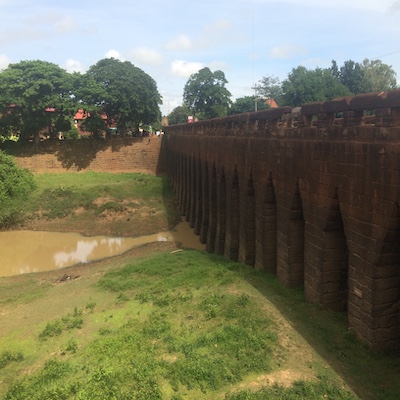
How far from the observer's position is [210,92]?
2021 inches

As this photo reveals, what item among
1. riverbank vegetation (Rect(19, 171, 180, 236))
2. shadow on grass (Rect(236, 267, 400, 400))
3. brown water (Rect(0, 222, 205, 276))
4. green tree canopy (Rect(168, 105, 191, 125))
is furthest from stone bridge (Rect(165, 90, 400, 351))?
green tree canopy (Rect(168, 105, 191, 125))

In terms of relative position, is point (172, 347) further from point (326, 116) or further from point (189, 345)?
point (326, 116)

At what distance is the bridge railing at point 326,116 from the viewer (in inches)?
244

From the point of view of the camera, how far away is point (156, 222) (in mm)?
24469

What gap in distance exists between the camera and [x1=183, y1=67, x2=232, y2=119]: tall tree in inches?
2030

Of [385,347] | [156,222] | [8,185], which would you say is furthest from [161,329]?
→ [8,185]

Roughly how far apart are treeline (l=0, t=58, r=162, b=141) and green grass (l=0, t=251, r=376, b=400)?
88.6 ft

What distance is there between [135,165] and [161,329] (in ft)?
105

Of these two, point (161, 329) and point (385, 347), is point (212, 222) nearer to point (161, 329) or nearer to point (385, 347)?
point (161, 329)

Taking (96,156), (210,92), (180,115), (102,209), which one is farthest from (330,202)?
(180,115)

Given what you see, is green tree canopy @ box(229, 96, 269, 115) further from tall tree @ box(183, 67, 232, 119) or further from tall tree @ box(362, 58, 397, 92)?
tall tree @ box(362, 58, 397, 92)

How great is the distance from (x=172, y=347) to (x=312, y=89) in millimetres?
39088

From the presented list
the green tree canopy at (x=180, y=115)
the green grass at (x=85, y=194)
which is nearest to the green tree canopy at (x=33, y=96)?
the green grass at (x=85, y=194)

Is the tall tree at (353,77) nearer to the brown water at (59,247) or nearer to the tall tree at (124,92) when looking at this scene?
the tall tree at (124,92)
